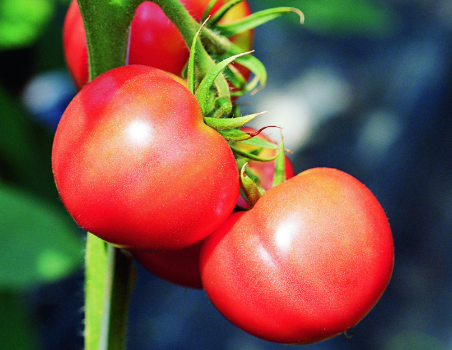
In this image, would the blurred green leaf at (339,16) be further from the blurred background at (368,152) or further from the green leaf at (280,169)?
the green leaf at (280,169)

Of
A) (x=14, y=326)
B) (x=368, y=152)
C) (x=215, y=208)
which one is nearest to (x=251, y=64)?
(x=215, y=208)

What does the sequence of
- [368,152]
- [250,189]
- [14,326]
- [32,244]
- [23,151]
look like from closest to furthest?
[250,189] < [32,244] < [14,326] < [23,151] < [368,152]

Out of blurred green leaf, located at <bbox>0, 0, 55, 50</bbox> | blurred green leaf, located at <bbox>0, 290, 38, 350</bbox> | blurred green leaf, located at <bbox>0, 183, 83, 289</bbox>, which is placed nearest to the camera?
blurred green leaf, located at <bbox>0, 183, 83, 289</bbox>

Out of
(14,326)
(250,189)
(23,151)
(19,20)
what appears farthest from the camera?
(23,151)

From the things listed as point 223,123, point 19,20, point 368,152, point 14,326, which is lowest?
point 368,152

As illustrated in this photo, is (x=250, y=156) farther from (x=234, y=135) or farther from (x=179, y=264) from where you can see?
(x=179, y=264)

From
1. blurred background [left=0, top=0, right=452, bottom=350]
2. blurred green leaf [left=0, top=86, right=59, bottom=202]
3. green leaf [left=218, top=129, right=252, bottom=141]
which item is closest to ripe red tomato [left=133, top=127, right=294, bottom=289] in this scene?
green leaf [left=218, top=129, right=252, bottom=141]

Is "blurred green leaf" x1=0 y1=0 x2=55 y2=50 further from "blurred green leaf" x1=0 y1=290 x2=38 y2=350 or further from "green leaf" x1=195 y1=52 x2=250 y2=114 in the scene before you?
"green leaf" x1=195 y1=52 x2=250 y2=114
